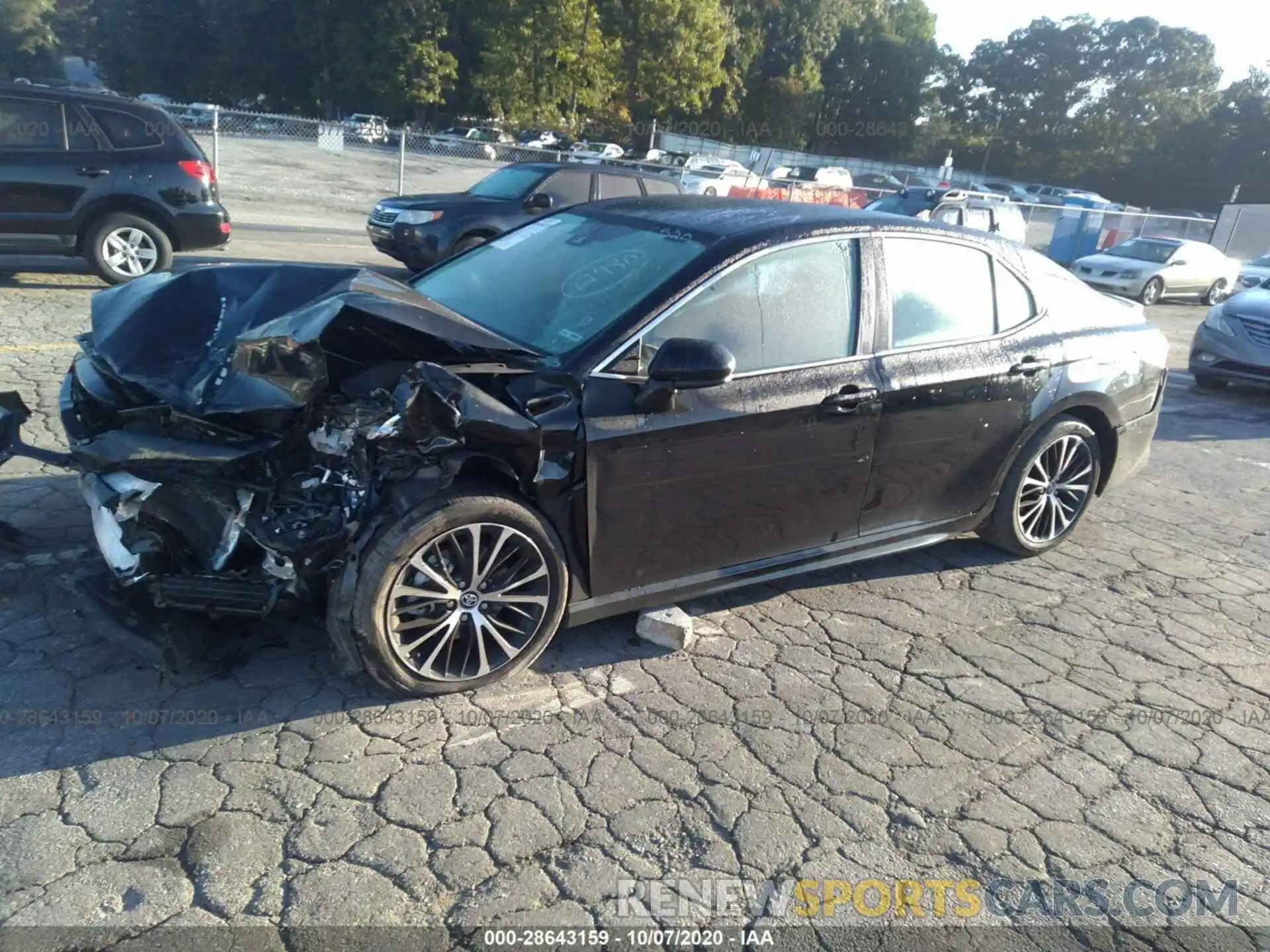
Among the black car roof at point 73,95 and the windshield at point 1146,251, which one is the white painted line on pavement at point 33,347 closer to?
the black car roof at point 73,95

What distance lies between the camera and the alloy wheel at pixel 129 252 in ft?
29.4

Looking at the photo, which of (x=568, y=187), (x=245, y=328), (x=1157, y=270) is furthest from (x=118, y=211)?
(x=1157, y=270)

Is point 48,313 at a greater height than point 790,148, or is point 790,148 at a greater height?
point 790,148

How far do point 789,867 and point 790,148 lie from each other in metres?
66.3

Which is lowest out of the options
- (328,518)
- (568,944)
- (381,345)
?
(568,944)

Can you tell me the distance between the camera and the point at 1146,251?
1981 cm

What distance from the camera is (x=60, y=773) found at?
2814 millimetres

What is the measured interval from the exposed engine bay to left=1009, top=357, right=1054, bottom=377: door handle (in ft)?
7.80

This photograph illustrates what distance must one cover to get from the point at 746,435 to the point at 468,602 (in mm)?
1246

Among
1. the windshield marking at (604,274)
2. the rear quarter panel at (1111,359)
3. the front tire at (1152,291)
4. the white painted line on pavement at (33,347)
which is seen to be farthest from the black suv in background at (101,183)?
the front tire at (1152,291)

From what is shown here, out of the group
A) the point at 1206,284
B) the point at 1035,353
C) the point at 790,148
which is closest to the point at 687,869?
the point at 1035,353

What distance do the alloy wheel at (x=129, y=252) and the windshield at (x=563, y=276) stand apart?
6.03 meters

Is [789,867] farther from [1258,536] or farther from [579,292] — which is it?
[1258,536]

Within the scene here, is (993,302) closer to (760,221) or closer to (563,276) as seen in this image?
(760,221)
